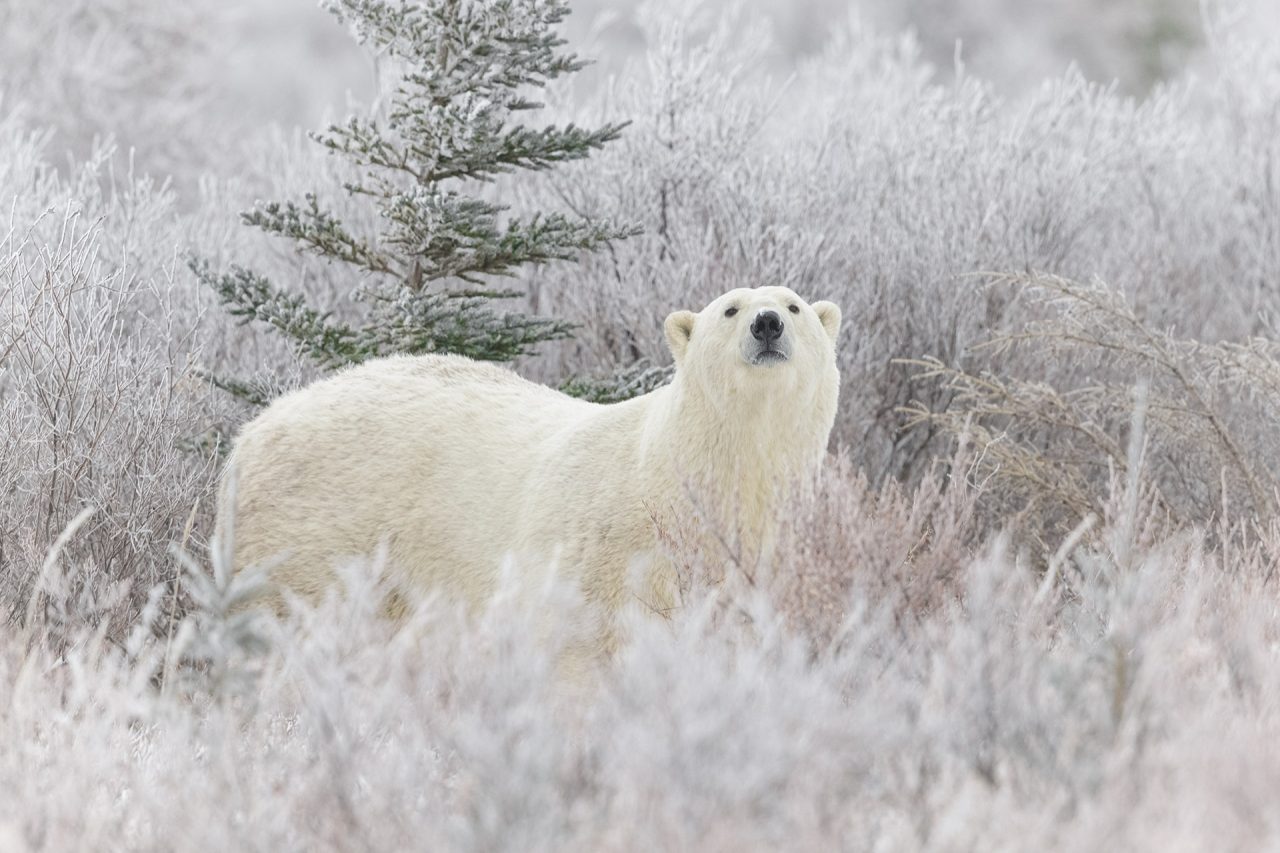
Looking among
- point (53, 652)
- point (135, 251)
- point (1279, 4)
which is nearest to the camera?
point (53, 652)

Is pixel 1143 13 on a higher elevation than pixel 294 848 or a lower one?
higher

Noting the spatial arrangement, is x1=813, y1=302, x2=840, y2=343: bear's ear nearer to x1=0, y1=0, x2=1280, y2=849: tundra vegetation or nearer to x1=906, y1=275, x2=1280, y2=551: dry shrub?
x1=906, y1=275, x2=1280, y2=551: dry shrub

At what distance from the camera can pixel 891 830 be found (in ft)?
9.34

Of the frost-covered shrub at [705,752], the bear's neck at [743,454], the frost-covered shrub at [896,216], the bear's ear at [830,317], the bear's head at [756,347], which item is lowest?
the frost-covered shrub at [705,752]

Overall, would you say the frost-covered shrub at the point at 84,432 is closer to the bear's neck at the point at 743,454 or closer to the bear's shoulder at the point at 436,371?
the bear's shoulder at the point at 436,371

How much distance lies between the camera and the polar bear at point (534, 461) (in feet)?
14.4

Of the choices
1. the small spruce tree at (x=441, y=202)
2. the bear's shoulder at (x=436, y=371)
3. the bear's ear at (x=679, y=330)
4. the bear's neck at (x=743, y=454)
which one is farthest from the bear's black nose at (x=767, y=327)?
the small spruce tree at (x=441, y=202)

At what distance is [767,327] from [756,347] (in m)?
0.07

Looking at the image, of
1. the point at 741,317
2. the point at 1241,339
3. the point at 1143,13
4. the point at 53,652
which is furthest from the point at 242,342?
the point at 1143,13

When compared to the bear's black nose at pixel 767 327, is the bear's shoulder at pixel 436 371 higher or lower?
lower

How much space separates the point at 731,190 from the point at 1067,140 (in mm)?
3304

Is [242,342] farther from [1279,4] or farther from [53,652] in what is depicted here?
[1279,4]

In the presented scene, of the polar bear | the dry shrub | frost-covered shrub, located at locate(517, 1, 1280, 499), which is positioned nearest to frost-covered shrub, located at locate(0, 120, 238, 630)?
the polar bear

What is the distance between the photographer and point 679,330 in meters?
4.74
